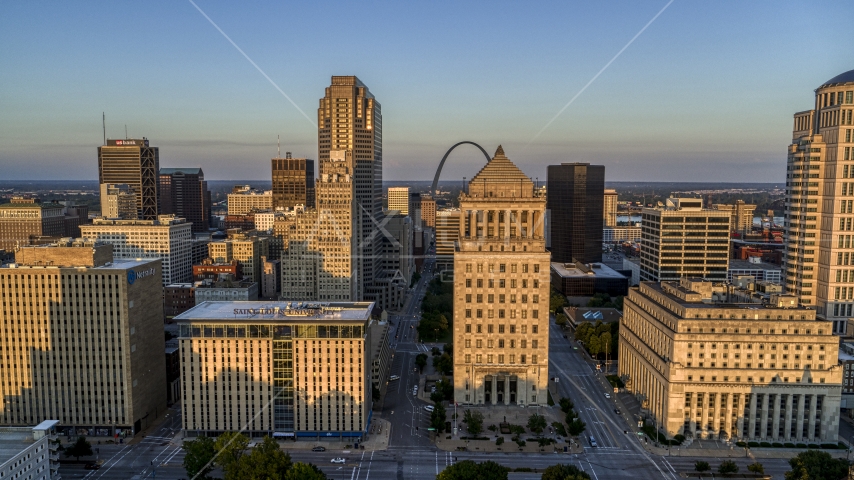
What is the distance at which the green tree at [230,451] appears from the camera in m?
A: 107

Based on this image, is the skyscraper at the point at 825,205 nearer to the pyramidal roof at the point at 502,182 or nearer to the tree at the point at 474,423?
the pyramidal roof at the point at 502,182

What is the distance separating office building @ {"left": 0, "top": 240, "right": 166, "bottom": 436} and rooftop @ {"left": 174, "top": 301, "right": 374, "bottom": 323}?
15.9 m

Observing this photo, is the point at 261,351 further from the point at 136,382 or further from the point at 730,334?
the point at 730,334

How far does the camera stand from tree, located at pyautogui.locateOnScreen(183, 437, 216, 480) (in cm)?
11200

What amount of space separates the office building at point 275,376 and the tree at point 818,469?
8329 centimetres

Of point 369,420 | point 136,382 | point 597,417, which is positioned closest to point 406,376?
point 369,420

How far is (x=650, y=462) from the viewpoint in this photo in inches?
4766

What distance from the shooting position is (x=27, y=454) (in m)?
100

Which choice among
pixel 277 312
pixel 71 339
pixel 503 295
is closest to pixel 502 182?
pixel 503 295

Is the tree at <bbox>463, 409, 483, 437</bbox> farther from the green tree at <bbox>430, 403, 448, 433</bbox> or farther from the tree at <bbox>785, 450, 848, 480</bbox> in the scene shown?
the tree at <bbox>785, 450, 848, 480</bbox>

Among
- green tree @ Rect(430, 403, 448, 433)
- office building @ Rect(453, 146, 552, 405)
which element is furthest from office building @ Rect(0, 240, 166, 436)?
office building @ Rect(453, 146, 552, 405)

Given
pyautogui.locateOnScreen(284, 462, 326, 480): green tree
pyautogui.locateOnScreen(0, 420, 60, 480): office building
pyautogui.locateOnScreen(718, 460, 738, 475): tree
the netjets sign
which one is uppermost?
the netjets sign

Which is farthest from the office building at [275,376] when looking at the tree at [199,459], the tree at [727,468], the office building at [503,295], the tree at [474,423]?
the tree at [727,468]

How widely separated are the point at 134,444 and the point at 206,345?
90.1ft
